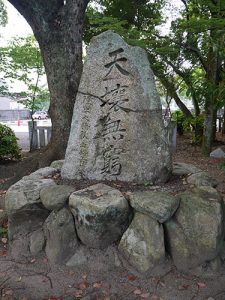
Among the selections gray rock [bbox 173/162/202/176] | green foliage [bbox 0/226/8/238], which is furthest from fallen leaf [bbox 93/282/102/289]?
gray rock [bbox 173/162/202/176]

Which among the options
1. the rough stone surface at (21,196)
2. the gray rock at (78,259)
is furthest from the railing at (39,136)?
the gray rock at (78,259)

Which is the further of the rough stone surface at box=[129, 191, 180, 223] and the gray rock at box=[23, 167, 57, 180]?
the gray rock at box=[23, 167, 57, 180]

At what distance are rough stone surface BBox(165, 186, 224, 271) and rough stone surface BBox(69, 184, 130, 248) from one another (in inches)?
20.5

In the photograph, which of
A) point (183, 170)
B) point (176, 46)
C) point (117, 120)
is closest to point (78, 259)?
point (117, 120)

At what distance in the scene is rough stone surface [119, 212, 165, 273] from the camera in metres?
3.23

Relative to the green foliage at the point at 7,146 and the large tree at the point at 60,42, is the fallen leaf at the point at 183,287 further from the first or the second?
the green foliage at the point at 7,146

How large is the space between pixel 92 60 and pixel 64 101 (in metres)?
1.86

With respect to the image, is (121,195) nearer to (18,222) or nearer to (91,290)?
(91,290)

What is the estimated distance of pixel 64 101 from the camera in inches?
233

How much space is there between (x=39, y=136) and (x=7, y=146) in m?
3.08

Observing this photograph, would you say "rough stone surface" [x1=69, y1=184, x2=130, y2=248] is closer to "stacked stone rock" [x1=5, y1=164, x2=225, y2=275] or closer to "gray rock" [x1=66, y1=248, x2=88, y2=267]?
"stacked stone rock" [x1=5, y1=164, x2=225, y2=275]

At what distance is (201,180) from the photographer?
3.96 m

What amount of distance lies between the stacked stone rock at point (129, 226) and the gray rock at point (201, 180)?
6.3 inches

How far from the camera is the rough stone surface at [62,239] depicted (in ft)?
11.5
